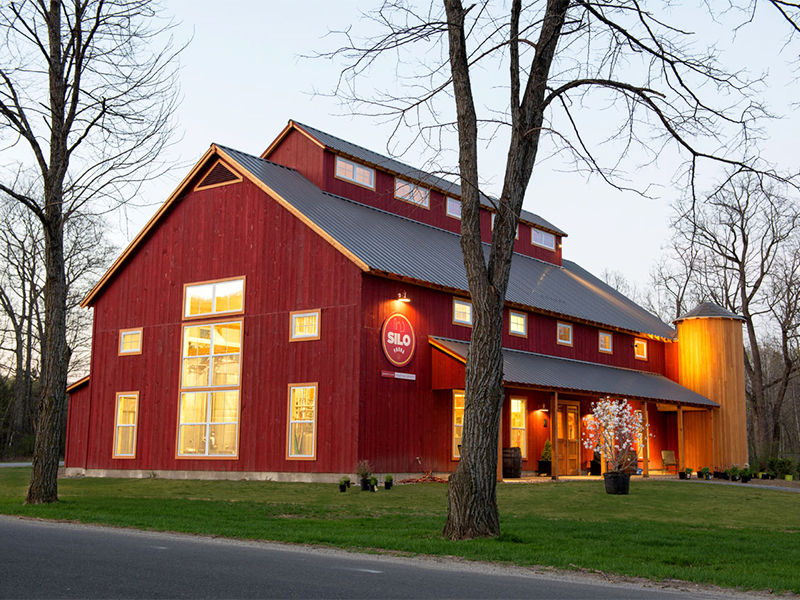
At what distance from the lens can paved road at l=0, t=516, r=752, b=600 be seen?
260 inches

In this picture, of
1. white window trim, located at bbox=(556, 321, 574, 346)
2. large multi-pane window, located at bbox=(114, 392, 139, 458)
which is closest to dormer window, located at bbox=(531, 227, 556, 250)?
white window trim, located at bbox=(556, 321, 574, 346)

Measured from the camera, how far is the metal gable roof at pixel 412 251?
74.8 ft

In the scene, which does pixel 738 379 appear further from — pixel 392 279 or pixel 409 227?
pixel 392 279

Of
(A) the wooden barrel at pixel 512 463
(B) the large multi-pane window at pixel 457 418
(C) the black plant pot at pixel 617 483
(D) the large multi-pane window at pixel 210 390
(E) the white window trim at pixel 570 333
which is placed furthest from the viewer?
(E) the white window trim at pixel 570 333

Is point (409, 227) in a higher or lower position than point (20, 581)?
higher

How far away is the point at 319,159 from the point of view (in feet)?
86.8

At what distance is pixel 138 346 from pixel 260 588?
793 inches

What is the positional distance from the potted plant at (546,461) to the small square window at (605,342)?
6.63 meters

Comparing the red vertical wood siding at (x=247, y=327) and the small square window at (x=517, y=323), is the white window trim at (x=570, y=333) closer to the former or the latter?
the small square window at (x=517, y=323)

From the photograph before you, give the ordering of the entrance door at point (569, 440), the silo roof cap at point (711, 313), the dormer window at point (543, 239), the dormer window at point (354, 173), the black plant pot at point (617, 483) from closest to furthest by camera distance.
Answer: the black plant pot at point (617, 483) < the dormer window at point (354, 173) < the entrance door at point (569, 440) < the silo roof cap at point (711, 313) < the dormer window at point (543, 239)

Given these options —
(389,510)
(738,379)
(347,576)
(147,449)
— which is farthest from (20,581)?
(738,379)

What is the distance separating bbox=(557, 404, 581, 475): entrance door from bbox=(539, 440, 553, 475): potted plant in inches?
65.7

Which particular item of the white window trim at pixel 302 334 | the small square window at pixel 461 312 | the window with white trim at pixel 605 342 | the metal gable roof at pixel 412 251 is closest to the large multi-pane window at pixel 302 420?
the white window trim at pixel 302 334

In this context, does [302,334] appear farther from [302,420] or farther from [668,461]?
[668,461]
